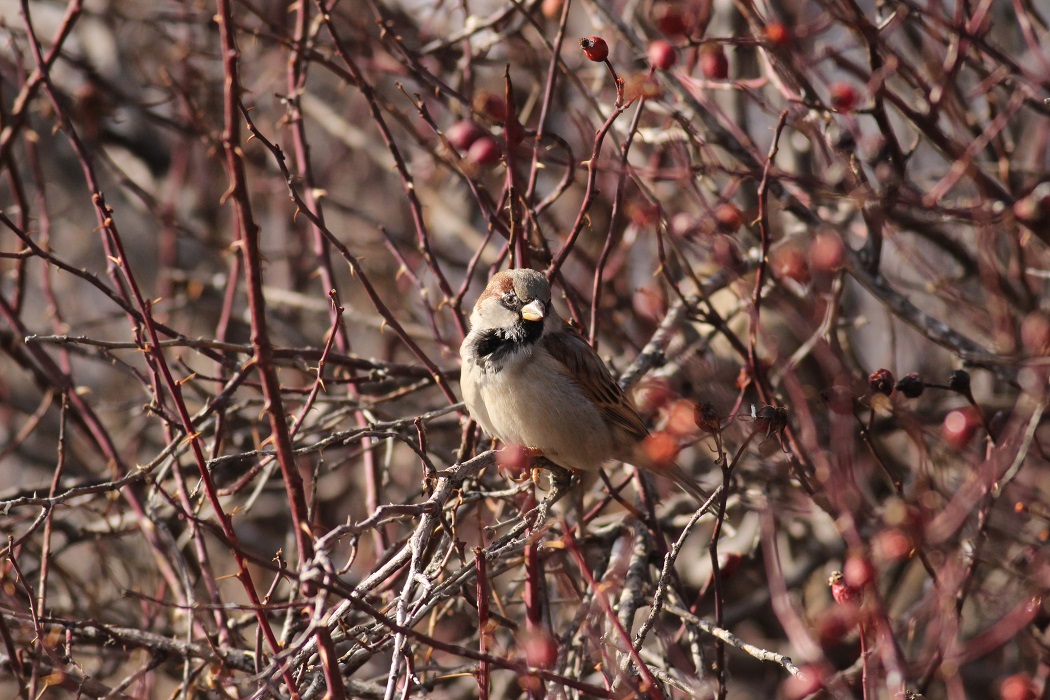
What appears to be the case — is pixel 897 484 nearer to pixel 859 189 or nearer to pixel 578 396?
pixel 859 189

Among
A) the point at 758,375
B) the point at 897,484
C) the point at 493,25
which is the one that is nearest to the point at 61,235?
the point at 493,25

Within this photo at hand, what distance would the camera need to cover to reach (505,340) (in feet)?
10.4

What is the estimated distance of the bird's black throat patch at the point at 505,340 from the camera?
3.13 meters

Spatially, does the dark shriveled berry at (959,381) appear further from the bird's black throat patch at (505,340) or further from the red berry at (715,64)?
the bird's black throat patch at (505,340)

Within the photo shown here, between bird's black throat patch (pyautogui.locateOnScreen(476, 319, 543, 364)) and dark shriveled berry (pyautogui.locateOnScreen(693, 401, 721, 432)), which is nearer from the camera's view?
dark shriveled berry (pyautogui.locateOnScreen(693, 401, 721, 432))

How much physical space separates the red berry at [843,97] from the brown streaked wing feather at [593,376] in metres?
1.01

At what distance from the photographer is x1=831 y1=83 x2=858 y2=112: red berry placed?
2.76 meters

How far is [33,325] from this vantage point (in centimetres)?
597

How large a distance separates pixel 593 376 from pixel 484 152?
2.82 feet

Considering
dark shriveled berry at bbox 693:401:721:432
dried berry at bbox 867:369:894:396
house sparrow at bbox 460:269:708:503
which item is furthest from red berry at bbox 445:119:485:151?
dried berry at bbox 867:369:894:396

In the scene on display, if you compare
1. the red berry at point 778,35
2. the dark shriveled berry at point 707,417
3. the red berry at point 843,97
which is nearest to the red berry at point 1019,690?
the dark shriveled berry at point 707,417

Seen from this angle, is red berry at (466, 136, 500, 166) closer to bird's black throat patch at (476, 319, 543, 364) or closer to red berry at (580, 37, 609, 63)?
red berry at (580, 37, 609, 63)

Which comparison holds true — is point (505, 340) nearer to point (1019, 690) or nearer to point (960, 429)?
point (960, 429)

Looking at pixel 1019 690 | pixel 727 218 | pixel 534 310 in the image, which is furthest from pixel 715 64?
pixel 1019 690
